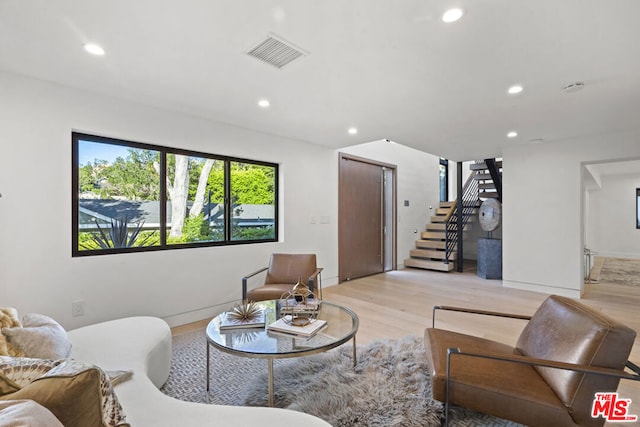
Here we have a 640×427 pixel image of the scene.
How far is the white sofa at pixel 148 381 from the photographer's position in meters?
1.20

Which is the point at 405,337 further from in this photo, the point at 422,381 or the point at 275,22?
the point at 275,22

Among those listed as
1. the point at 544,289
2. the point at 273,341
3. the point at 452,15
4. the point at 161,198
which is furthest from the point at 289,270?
the point at 544,289

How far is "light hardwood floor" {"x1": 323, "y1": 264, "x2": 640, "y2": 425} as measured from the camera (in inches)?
122

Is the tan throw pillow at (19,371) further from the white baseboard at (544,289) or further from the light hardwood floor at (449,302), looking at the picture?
the white baseboard at (544,289)

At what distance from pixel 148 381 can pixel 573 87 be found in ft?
12.5

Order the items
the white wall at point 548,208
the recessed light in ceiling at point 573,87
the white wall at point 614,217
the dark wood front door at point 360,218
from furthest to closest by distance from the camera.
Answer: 1. the white wall at point 614,217
2. the dark wood front door at point 360,218
3. the white wall at point 548,208
4. the recessed light in ceiling at point 573,87

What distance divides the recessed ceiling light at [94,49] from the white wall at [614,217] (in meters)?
10.7

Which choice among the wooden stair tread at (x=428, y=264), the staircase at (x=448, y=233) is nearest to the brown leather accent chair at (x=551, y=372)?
the wooden stair tread at (x=428, y=264)

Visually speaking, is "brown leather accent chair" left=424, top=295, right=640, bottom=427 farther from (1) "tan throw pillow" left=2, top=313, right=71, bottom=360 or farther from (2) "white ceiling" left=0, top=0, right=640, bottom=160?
(1) "tan throw pillow" left=2, top=313, right=71, bottom=360

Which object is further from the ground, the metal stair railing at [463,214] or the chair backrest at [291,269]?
the metal stair railing at [463,214]

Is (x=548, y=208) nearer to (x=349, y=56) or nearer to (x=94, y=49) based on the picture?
(x=349, y=56)

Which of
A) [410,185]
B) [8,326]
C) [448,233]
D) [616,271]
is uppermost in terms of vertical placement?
[410,185]

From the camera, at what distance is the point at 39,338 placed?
1428 millimetres

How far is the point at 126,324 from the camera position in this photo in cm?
221
